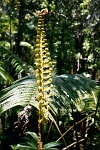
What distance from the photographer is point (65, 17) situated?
6.15m

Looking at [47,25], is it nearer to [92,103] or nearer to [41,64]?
[92,103]

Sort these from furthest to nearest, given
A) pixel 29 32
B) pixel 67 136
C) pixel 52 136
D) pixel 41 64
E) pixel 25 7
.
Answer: pixel 29 32, pixel 25 7, pixel 67 136, pixel 52 136, pixel 41 64

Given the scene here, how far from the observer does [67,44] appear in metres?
5.83

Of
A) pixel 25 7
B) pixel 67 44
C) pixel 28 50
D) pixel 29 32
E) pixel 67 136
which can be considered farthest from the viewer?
pixel 28 50

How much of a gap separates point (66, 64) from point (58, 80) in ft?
11.0

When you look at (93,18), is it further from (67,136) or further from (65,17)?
(67,136)

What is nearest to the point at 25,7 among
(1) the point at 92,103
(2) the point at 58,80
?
(1) the point at 92,103

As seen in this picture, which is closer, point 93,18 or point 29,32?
point 93,18

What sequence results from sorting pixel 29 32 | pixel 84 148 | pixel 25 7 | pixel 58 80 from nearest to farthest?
pixel 58 80
pixel 84 148
pixel 25 7
pixel 29 32

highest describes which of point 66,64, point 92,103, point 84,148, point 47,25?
point 47,25

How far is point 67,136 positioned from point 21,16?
9.53 ft

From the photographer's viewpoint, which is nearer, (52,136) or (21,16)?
(52,136)

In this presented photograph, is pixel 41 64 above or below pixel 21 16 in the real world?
below

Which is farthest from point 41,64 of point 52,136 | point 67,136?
point 67,136
